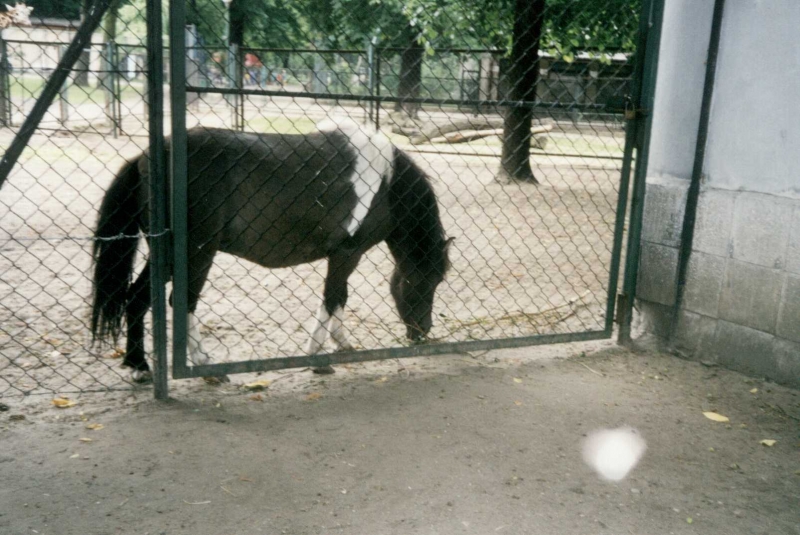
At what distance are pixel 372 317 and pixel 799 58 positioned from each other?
304 centimetres

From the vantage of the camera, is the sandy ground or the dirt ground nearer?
the dirt ground

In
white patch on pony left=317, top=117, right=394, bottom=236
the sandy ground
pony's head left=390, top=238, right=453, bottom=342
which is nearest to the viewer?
the sandy ground

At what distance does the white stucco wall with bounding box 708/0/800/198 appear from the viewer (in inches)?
142

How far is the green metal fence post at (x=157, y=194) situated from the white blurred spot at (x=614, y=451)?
1.98m

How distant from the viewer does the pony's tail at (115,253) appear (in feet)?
11.8

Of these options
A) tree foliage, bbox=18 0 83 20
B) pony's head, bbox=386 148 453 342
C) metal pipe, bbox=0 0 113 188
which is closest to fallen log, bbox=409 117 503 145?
tree foliage, bbox=18 0 83 20

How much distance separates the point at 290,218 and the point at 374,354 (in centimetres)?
91

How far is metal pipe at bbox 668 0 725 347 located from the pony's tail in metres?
3.05

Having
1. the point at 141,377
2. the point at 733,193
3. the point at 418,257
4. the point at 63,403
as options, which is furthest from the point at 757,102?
the point at 63,403

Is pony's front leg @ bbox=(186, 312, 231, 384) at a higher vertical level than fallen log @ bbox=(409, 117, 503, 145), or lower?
lower

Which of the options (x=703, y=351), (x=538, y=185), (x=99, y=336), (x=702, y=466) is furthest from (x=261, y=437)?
(x=538, y=185)

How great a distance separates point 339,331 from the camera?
4.20 meters

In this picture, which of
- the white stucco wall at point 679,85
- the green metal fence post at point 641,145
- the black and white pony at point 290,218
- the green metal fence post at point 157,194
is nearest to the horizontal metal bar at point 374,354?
the green metal fence post at point 157,194

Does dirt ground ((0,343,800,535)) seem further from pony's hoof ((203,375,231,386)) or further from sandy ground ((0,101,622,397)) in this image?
sandy ground ((0,101,622,397))
